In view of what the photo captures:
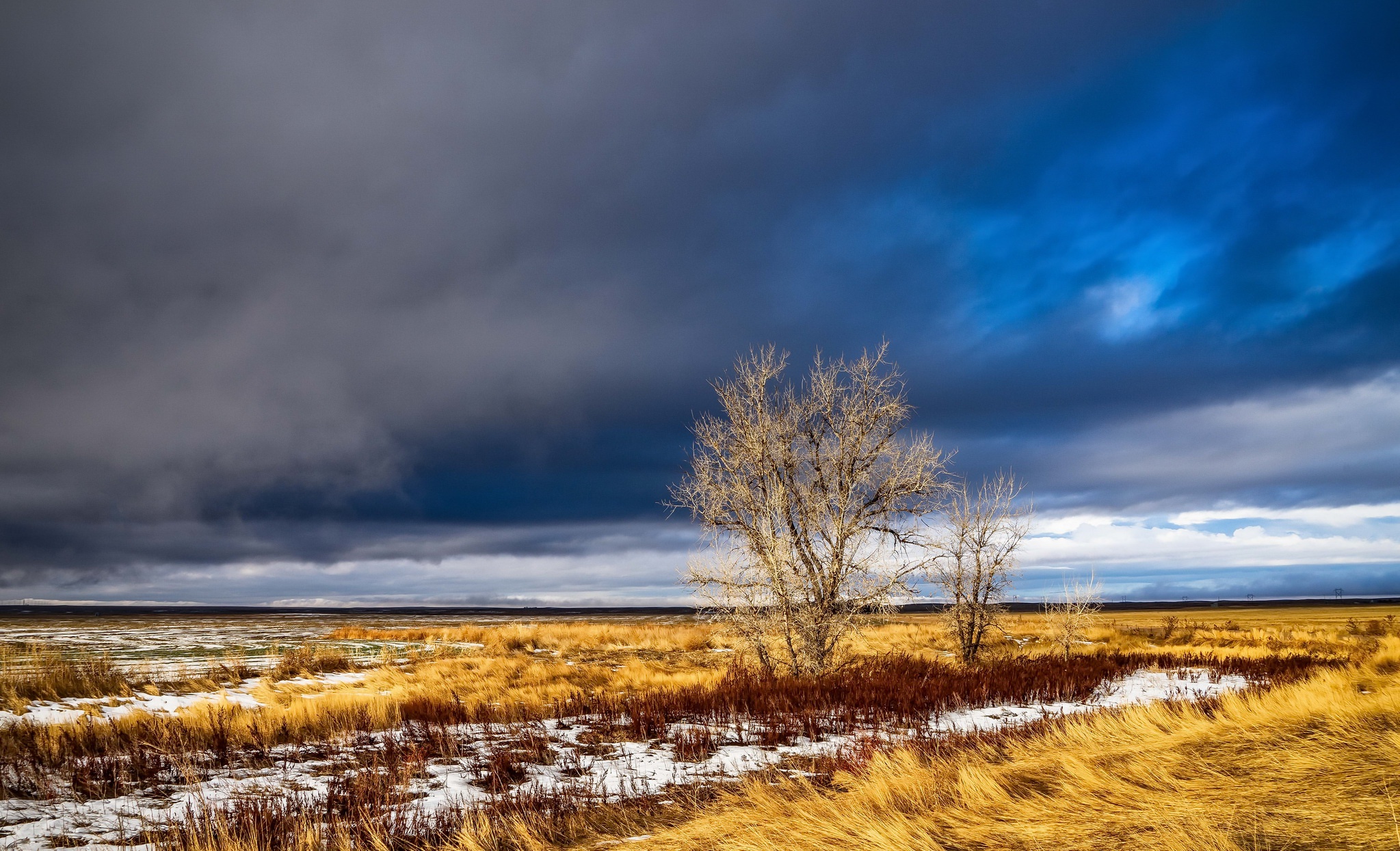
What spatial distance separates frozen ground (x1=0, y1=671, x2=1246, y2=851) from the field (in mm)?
49

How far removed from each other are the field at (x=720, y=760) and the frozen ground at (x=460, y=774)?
49mm

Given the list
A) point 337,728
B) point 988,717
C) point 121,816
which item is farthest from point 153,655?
point 988,717

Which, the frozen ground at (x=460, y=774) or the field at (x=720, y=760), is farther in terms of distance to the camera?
the frozen ground at (x=460, y=774)

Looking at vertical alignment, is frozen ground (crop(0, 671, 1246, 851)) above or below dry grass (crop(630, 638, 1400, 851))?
below

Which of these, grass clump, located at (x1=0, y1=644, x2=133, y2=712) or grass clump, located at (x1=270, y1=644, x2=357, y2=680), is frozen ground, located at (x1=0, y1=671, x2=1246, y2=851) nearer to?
grass clump, located at (x1=0, y1=644, x2=133, y2=712)

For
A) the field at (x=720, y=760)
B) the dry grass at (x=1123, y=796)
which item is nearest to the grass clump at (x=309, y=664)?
the field at (x=720, y=760)

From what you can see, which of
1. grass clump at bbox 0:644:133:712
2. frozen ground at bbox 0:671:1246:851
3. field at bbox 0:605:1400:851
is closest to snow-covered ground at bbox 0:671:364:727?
field at bbox 0:605:1400:851

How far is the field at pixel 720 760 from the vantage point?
14.9 ft

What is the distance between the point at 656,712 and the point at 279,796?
19.0 ft

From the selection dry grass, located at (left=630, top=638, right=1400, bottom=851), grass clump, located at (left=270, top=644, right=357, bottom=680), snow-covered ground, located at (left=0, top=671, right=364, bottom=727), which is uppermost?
dry grass, located at (left=630, top=638, right=1400, bottom=851)

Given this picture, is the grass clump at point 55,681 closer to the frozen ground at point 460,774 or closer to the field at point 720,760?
the field at point 720,760

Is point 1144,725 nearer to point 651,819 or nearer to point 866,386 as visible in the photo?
point 651,819

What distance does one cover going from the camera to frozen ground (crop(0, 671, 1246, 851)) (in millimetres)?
5961

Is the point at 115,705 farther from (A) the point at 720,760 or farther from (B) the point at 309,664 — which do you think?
(A) the point at 720,760
